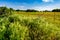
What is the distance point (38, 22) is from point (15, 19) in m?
2.31

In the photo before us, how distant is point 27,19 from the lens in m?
17.7

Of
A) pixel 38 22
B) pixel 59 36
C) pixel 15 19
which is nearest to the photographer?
pixel 59 36

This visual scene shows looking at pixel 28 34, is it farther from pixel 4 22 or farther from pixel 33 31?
pixel 4 22

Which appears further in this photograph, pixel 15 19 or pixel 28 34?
pixel 15 19

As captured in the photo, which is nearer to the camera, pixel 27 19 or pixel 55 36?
pixel 55 36

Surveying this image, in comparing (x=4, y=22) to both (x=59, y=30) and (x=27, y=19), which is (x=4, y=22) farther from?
(x=59, y=30)

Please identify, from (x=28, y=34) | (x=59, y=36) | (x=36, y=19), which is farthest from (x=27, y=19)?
(x=59, y=36)

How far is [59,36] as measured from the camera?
1589 centimetres

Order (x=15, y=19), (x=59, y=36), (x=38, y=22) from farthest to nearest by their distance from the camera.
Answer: (x=15, y=19) < (x=38, y=22) < (x=59, y=36)

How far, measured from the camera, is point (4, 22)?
17906 mm

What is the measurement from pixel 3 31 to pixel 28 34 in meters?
1.67

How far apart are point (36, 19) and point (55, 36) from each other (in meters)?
2.08

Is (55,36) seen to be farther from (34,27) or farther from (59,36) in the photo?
(34,27)

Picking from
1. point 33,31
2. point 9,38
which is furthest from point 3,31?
point 33,31
